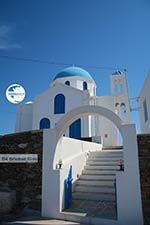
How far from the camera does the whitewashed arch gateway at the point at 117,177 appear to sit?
5.93 m

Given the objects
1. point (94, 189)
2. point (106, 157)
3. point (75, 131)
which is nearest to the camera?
point (94, 189)

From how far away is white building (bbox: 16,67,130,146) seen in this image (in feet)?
63.2

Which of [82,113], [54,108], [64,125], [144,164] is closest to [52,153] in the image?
[64,125]

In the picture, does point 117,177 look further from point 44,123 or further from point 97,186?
point 44,123

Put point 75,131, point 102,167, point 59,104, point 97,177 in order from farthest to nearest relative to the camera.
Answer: point 59,104 → point 75,131 → point 102,167 → point 97,177

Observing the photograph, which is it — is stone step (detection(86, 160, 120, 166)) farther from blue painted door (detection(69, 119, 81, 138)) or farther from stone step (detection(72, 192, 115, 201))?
blue painted door (detection(69, 119, 81, 138))

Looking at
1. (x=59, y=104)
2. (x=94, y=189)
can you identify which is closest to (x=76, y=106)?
(x=59, y=104)

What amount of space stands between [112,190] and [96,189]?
64 centimetres

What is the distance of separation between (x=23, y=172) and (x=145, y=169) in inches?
170

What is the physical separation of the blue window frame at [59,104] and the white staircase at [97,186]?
10321 millimetres

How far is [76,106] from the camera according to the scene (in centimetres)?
1977

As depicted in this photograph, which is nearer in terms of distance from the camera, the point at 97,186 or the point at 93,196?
the point at 93,196

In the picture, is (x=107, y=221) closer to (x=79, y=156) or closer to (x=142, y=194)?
(x=142, y=194)

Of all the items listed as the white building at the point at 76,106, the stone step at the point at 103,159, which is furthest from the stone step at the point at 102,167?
the white building at the point at 76,106
